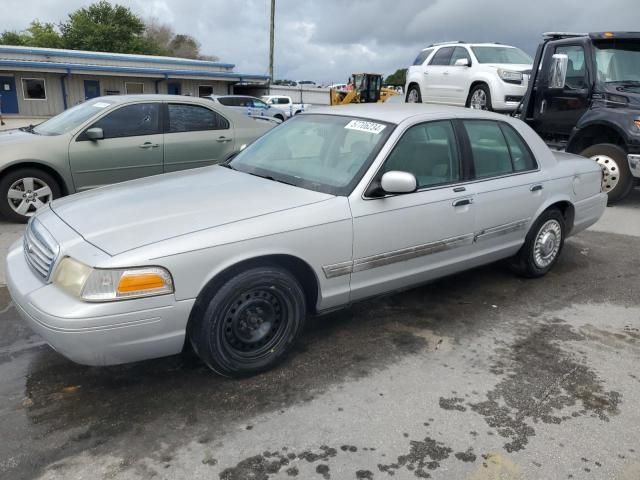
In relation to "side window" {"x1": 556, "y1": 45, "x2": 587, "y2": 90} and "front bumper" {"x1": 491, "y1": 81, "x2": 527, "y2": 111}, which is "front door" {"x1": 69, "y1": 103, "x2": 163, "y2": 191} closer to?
"side window" {"x1": 556, "y1": 45, "x2": 587, "y2": 90}

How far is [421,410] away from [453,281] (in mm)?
2167

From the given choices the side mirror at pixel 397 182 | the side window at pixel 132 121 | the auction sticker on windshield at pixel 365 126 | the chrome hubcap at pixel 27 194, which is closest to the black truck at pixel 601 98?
the auction sticker on windshield at pixel 365 126

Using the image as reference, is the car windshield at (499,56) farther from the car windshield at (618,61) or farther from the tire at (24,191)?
the tire at (24,191)

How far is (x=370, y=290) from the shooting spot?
3611 millimetres

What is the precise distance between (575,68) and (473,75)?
3.20m

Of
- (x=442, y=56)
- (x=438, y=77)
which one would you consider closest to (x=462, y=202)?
(x=438, y=77)

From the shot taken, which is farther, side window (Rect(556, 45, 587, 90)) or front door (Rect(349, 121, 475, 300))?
side window (Rect(556, 45, 587, 90))

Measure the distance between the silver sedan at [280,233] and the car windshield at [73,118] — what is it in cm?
327

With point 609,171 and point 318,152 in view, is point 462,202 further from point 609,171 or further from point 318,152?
point 609,171

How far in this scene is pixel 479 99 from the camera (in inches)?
446

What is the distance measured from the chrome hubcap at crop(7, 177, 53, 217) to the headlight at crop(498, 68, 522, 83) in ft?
28.2

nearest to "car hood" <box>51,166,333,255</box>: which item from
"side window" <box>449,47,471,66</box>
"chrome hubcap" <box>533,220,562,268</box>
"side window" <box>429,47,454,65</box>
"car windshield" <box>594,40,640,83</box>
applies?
"chrome hubcap" <box>533,220,562,268</box>

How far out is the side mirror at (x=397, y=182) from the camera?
11.0 feet

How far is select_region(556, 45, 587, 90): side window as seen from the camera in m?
8.16
